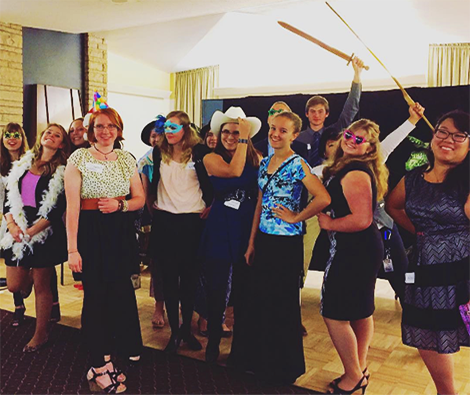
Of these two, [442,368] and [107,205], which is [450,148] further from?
[107,205]

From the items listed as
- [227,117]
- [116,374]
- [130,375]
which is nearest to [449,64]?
[227,117]

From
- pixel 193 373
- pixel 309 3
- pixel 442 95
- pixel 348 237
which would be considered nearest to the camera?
pixel 348 237

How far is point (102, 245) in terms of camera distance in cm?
249

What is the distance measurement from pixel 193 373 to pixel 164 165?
118 centimetres

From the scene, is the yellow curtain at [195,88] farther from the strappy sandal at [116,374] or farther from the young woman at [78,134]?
the strappy sandal at [116,374]

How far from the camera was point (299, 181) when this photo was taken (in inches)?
96.0

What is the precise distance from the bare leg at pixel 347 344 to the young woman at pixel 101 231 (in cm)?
107

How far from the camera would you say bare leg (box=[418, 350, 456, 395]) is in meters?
1.98

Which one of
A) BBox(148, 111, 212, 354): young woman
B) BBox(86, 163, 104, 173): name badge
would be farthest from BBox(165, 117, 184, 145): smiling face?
BBox(86, 163, 104, 173): name badge

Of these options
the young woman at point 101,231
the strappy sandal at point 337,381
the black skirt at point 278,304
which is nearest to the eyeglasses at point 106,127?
the young woman at point 101,231

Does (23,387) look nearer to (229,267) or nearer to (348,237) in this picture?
(229,267)

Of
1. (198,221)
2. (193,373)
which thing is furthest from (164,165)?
(193,373)

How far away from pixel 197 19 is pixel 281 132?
5.45 metres

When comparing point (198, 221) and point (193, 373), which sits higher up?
point (198, 221)
